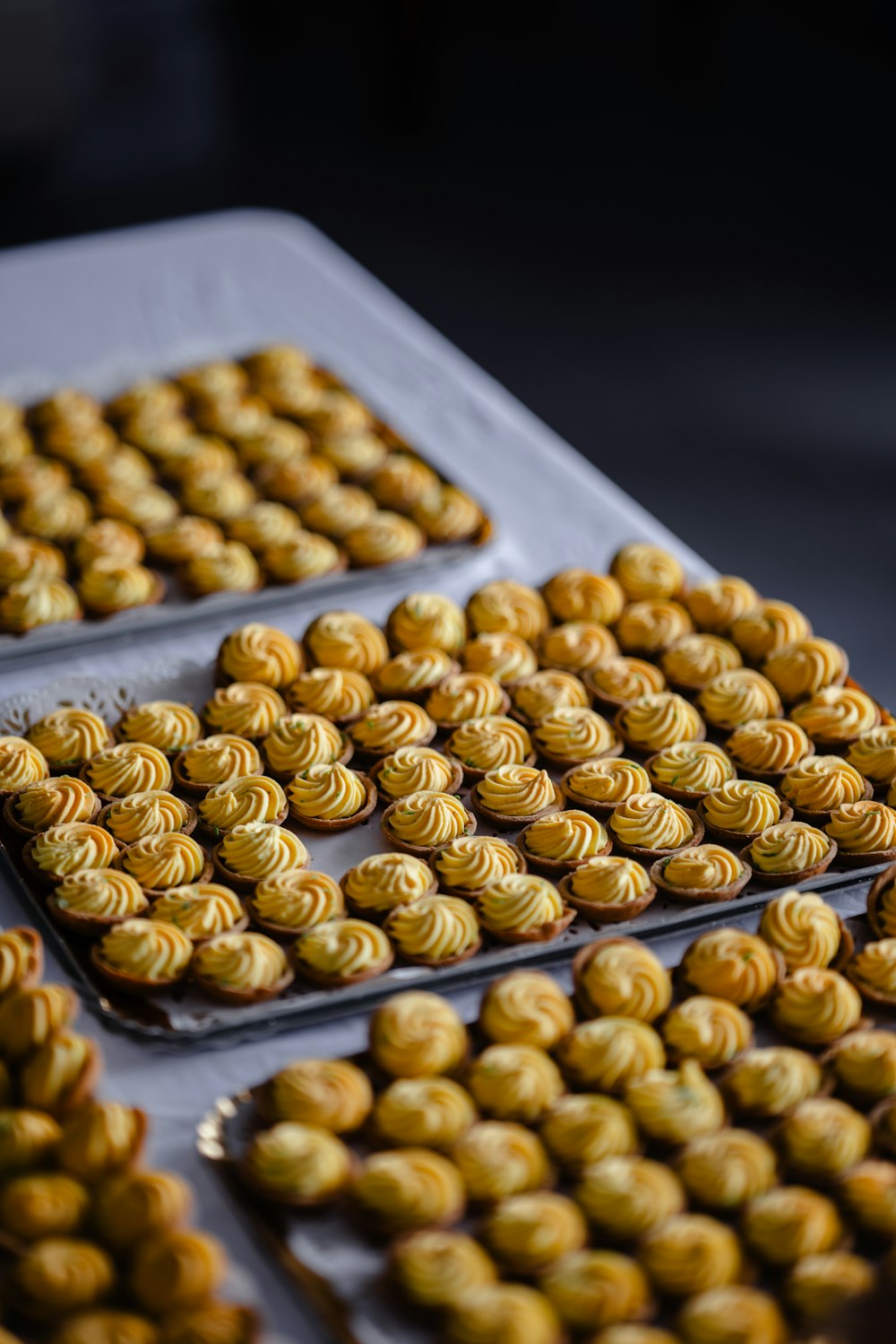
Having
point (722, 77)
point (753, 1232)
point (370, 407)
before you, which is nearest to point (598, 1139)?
point (753, 1232)

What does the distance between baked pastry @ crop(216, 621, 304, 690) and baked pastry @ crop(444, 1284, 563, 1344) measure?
1530 mm

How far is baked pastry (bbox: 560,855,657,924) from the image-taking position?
278 centimetres

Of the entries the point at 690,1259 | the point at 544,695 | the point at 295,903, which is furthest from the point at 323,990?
the point at 544,695

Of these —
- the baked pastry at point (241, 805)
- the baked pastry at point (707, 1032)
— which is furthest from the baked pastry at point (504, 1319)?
the baked pastry at point (241, 805)

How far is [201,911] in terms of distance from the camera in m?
2.73

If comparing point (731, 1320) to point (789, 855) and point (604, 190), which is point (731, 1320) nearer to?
point (789, 855)

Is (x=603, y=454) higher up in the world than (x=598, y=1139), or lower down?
lower down

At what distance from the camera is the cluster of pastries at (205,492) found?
373 centimetres

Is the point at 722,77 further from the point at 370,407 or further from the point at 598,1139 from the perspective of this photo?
the point at 598,1139

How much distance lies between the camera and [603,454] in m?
5.65

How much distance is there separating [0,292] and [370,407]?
4.14ft

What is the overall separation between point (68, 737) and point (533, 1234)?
140 cm

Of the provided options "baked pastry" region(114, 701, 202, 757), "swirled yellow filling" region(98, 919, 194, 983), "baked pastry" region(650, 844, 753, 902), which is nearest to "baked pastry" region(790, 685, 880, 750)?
"baked pastry" region(650, 844, 753, 902)

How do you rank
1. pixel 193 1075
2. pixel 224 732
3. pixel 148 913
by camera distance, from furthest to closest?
pixel 224 732
pixel 148 913
pixel 193 1075
